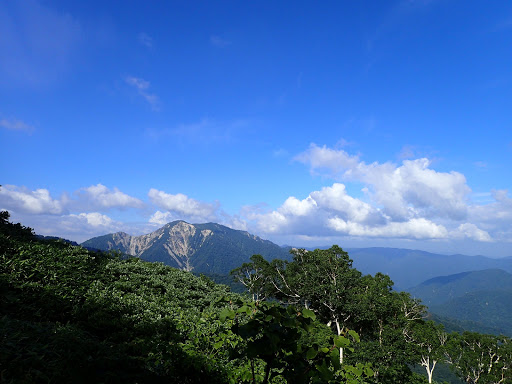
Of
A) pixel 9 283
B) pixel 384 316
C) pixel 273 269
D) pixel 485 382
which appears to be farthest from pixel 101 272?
pixel 485 382

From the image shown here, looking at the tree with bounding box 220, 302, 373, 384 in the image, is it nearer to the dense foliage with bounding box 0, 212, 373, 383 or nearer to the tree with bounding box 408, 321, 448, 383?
the dense foliage with bounding box 0, 212, 373, 383

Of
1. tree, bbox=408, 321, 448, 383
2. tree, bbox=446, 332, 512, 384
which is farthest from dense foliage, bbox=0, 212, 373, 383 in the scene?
tree, bbox=446, 332, 512, 384

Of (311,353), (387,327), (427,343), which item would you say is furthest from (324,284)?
(311,353)

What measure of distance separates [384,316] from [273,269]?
76.1 ft

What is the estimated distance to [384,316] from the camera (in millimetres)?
34188

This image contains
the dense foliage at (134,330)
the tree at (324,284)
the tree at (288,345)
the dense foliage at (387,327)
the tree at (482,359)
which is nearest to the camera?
the tree at (288,345)

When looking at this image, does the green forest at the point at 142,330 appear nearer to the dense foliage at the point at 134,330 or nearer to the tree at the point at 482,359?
the dense foliage at the point at 134,330

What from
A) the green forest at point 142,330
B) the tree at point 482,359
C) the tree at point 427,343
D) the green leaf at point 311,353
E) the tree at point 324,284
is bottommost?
the tree at point 482,359

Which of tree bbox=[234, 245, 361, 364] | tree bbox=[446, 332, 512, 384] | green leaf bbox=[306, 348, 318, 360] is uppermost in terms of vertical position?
green leaf bbox=[306, 348, 318, 360]

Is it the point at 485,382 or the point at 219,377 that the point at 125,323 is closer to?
the point at 219,377

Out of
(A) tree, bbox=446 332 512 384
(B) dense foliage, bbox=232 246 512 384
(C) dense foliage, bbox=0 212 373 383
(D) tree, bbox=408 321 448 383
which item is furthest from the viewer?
(A) tree, bbox=446 332 512 384

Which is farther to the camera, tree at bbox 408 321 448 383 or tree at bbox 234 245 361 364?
tree at bbox 234 245 361 364

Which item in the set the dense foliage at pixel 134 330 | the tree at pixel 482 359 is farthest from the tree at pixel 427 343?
the dense foliage at pixel 134 330

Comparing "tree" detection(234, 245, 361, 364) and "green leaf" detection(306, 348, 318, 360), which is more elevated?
"green leaf" detection(306, 348, 318, 360)
